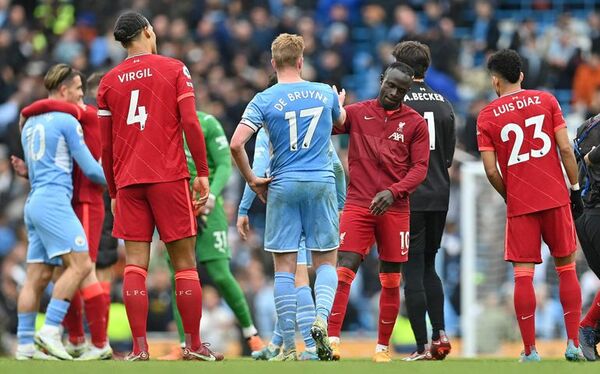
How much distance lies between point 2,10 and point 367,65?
6737 mm

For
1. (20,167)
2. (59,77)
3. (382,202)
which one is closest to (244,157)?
(382,202)

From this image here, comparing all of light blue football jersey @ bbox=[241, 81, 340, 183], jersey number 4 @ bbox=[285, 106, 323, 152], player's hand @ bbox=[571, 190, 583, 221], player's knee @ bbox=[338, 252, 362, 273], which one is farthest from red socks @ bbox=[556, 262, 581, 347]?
jersey number 4 @ bbox=[285, 106, 323, 152]

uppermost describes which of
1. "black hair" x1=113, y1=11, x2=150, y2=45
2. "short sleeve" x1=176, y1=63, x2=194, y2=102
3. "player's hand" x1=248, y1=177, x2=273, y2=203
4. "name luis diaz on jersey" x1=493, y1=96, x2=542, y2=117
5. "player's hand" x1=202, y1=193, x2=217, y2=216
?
"black hair" x1=113, y1=11, x2=150, y2=45

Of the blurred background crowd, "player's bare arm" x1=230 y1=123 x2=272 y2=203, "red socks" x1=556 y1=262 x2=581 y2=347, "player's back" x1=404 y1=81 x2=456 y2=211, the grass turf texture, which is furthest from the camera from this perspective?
the blurred background crowd

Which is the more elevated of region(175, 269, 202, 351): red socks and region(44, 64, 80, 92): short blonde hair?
region(44, 64, 80, 92): short blonde hair

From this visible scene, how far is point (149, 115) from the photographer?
10.7m

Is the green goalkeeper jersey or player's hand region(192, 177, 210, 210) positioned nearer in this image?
player's hand region(192, 177, 210, 210)

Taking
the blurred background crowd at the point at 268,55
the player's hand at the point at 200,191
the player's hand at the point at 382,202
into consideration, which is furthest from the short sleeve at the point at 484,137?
the blurred background crowd at the point at 268,55

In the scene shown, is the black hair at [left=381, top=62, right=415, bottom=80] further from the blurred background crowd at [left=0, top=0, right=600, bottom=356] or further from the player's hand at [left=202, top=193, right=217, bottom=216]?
the blurred background crowd at [left=0, top=0, right=600, bottom=356]

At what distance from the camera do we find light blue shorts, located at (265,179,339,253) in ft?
35.4

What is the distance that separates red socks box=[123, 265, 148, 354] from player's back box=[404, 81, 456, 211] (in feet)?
7.95

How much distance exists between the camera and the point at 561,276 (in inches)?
437

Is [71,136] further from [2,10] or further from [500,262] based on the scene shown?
[2,10]

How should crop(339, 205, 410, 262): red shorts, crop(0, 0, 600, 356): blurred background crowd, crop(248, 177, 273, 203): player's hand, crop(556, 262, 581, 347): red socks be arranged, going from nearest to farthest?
crop(248, 177, 273, 203): player's hand < crop(556, 262, 581, 347): red socks < crop(339, 205, 410, 262): red shorts < crop(0, 0, 600, 356): blurred background crowd
